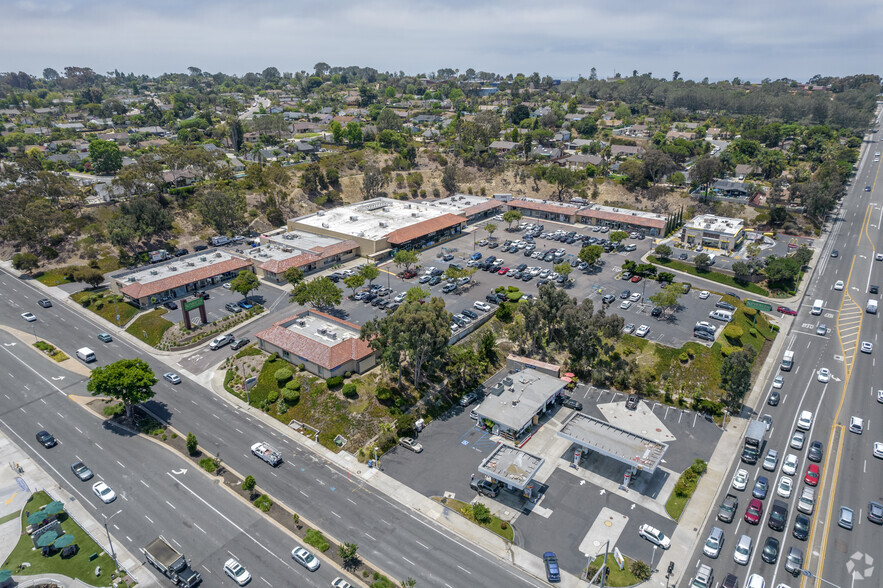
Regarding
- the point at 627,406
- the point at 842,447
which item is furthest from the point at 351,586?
the point at 842,447

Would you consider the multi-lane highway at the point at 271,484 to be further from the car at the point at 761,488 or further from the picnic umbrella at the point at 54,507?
the car at the point at 761,488

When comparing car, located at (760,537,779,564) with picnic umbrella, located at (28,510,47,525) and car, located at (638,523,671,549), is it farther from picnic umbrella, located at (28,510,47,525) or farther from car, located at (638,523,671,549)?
picnic umbrella, located at (28,510,47,525)

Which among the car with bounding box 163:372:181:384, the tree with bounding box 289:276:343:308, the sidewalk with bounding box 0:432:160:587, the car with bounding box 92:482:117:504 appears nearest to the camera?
the sidewalk with bounding box 0:432:160:587

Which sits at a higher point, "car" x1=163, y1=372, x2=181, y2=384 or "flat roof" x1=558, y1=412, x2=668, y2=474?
"flat roof" x1=558, y1=412, x2=668, y2=474

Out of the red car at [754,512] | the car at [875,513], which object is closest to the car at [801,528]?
the red car at [754,512]

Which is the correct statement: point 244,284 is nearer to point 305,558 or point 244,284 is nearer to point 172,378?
point 172,378

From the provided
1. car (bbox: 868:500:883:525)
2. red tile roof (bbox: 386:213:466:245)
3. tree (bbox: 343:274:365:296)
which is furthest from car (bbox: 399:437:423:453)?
red tile roof (bbox: 386:213:466:245)
